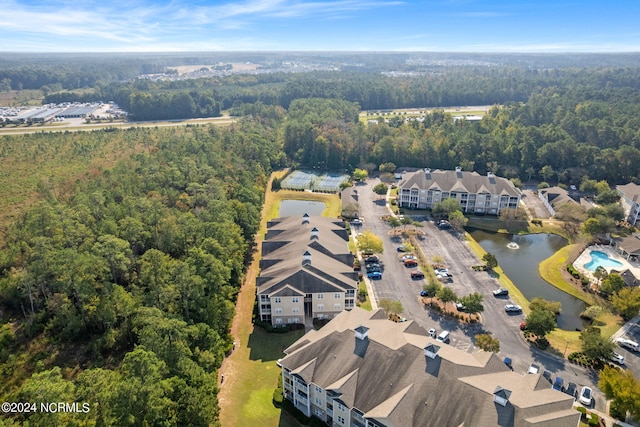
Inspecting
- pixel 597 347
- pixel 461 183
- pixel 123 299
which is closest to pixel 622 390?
pixel 597 347

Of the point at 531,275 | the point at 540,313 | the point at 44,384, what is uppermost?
the point at 44,384

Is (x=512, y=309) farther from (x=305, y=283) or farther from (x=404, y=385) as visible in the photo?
Result: (x=305, y=283)

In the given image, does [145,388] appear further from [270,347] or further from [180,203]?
[180,203]

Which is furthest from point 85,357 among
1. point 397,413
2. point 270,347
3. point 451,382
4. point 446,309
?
point 446,309

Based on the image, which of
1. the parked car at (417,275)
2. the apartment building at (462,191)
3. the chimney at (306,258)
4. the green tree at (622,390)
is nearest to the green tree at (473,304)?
the parked car at (417,275)

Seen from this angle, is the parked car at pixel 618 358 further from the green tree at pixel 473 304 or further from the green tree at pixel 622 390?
Answer: the green tree at pixel 473 304

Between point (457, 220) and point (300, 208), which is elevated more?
point (457, 220)

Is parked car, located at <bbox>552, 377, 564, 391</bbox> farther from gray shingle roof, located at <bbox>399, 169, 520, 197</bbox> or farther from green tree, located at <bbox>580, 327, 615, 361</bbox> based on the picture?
gray shingle roof, located at <bbox>399, 169, 520, 197</bbox>
